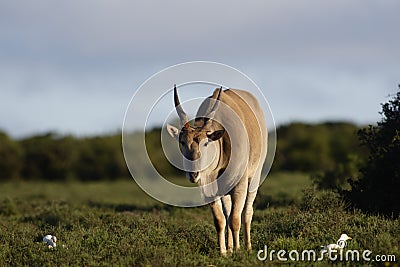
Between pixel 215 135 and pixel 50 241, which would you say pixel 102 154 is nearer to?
pixel 50 241

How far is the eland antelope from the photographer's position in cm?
893

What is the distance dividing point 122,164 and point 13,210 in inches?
1121

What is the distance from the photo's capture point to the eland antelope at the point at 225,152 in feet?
29.3

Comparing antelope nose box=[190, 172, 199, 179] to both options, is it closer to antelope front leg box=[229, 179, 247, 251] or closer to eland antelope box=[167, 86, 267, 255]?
eland antelope box=[167, 86, 267, 255]

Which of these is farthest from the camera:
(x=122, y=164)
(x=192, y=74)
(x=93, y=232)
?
(x=122, y=164)

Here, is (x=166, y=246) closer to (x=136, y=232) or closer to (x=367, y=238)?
(x=136, y=232)

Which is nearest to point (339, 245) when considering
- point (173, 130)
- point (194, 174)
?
point (194, 174)

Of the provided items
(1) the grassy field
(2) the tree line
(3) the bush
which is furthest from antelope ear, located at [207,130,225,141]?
(2) the tree line

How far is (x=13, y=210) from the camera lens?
55.2 feet

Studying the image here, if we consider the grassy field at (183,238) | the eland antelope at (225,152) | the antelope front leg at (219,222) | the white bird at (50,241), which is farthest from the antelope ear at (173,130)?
the white bird at (50,241)

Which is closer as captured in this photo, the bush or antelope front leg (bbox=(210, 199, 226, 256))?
antelope front leg (bbox=(210, 199, 226, 256))

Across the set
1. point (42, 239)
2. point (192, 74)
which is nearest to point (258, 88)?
point (192, 74)

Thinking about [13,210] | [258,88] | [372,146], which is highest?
[258,88]

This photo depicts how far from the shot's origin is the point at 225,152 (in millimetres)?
9586
